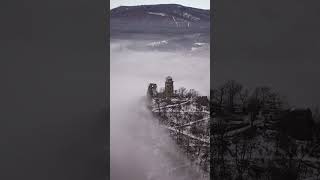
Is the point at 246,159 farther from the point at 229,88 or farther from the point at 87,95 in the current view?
the point at 87,95

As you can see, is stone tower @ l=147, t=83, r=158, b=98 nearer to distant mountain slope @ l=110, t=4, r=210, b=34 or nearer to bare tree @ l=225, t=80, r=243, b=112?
distant mountain slope @ l=110, t=4, r=210, b=34

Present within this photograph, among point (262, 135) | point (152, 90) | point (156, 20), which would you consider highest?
point (156, 20)

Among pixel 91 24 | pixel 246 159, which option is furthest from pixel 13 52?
pixel 246 159

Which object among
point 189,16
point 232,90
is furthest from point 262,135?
point 189,16

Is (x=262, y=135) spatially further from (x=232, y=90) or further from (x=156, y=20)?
(x=156, y=20)

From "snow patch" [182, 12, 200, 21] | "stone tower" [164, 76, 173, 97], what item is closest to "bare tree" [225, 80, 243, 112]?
"stone tower" [164, 76, 173, 97]

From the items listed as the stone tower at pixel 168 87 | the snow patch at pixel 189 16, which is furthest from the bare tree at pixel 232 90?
the snow patch at pixel 189 16
